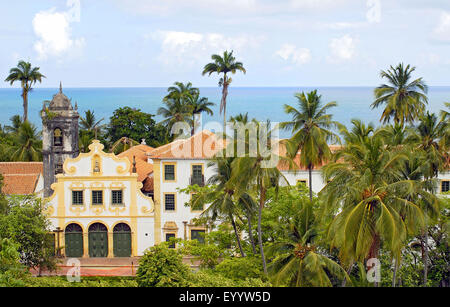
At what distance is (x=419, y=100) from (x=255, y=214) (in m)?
21.6

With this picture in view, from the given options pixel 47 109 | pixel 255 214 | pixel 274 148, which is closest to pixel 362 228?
pixel 274 148

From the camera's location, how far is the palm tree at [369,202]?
1125 inches

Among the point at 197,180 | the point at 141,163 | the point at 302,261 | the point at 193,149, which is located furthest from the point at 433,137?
the point at 141,163

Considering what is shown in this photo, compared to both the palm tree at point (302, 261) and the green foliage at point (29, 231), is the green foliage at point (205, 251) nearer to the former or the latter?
the palm tree at point (302, 261)

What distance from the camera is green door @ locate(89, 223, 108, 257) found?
176ft

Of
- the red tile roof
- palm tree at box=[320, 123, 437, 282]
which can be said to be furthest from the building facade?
palm tree at box=[320, 123, 437, 282]

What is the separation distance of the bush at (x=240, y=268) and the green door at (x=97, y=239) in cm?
1848

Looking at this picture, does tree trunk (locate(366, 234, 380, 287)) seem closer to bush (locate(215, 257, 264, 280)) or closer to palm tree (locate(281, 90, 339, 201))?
bush (locate(215, 257, 264, 280))

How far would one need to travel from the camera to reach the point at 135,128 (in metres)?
82.8

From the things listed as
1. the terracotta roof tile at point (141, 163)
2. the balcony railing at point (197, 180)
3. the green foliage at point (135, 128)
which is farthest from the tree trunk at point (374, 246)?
the green foliage at point (135, 128)

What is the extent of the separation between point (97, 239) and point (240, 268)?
65.6 feet

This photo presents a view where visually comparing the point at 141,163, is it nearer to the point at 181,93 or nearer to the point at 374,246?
the point at 181,93

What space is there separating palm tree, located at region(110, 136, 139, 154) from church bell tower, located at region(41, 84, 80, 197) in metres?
19.1
